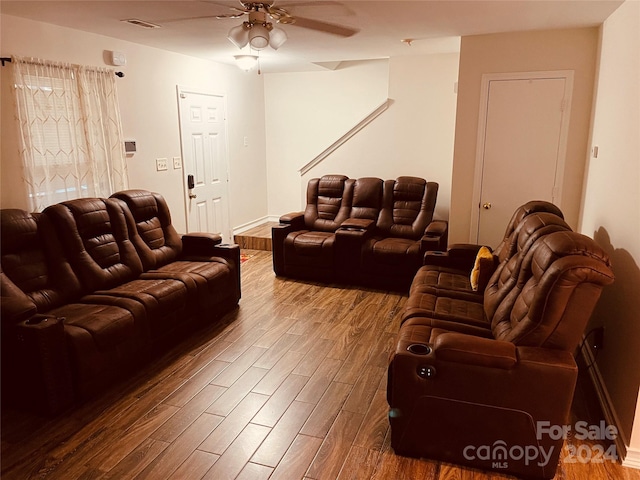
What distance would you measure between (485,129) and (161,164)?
3227 mm

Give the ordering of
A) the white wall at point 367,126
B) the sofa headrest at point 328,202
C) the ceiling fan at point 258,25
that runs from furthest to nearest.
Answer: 1. the white wall at point 367,126
2. the sofa headrest at point 328,202
3. the ceiling fan at point 258,25

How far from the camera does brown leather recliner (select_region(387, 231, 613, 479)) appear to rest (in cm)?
200

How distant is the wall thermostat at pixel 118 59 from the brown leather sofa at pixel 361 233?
2.18 m

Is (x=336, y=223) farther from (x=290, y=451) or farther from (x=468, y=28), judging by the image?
(x=290, y=451)

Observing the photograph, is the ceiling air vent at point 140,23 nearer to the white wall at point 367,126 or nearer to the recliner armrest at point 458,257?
the white wall at point 367,126

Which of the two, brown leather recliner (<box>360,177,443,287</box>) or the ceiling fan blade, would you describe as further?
brown leather recliner (<box>360,177,443,287</box>)

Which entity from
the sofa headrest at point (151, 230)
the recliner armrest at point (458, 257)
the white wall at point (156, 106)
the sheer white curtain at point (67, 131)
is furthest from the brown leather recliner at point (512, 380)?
the white wall at point (156, 106)

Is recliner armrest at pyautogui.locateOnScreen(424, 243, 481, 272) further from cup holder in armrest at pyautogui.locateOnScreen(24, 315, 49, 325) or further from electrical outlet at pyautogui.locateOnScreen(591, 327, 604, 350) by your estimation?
cup holder in armrest at pyautogui.locateOnScreen(24, 315, 49, 325)

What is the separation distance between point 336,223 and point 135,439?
10.9ft

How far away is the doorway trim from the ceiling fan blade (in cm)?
127

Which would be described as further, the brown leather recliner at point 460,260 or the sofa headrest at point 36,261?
the brown leather recliner at point 460,260

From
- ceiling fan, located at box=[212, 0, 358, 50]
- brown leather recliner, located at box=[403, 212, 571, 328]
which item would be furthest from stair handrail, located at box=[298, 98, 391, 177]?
brown leather recliner, located at box=[403, 212, 571, 328]

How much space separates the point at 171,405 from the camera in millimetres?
2740

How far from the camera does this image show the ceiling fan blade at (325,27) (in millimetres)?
3451
